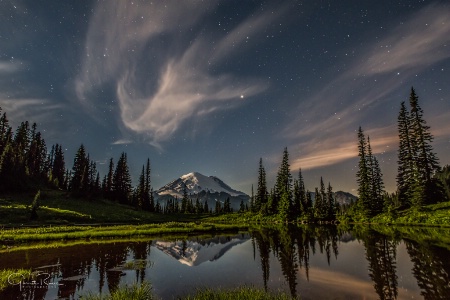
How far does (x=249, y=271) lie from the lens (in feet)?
51.7

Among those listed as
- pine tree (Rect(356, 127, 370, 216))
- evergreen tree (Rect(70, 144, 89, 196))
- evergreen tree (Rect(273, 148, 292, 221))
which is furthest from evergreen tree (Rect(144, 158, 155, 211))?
pine tree (Rect(356, 127, 370, 216))

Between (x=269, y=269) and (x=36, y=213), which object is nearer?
(x=269, y=269)

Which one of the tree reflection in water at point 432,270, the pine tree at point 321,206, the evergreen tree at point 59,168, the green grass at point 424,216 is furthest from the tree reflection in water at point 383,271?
the evergreen tree at point 59,168

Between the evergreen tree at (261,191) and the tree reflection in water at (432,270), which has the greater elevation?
the evergreen tree at (261,191)

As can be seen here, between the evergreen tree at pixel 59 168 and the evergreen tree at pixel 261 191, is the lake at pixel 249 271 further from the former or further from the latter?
the evergreen tree at pixel 59 168

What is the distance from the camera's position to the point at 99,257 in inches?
758

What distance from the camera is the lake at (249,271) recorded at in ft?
36.7

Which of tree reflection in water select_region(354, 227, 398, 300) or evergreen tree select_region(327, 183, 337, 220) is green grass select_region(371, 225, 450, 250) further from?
evergreen tree select_region(327, 183, 337, 220)

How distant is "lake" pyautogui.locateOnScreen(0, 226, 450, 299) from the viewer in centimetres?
1118

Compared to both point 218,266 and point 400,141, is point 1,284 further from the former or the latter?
point 400,141

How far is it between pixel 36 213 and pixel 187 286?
1785 inches

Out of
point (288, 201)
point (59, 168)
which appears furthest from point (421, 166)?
point (59, 168)

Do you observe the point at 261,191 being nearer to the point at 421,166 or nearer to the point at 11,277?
the point at 421,166

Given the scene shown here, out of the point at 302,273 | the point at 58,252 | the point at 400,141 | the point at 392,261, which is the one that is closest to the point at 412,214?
the point at 400,141
